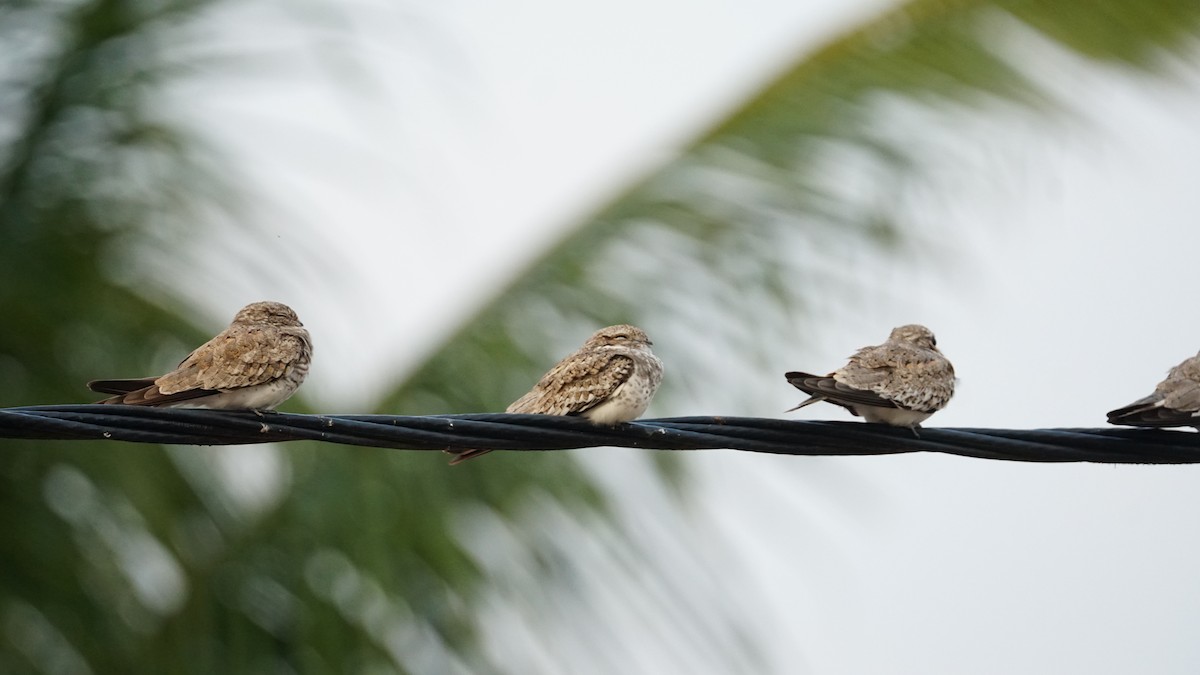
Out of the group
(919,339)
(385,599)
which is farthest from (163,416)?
(385,599)

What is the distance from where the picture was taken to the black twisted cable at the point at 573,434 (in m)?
5.14

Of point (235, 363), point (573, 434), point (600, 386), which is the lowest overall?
point (573, 434)

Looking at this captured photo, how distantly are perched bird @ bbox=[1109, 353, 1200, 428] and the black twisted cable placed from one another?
7 centimetres

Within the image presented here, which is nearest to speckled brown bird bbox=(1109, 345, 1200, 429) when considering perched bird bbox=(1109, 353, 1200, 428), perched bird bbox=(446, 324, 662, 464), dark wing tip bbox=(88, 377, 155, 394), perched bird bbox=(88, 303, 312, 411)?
perched bird bbox=(1109, 353, 1200, 428)

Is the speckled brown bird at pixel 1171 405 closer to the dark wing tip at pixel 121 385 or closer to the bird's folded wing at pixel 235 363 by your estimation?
the bird's folded wing at pixel 235 363

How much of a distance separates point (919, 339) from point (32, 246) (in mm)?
4828

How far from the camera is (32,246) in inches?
363

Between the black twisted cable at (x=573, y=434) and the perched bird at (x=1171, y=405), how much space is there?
71 millimetres

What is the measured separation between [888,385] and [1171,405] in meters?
0.98

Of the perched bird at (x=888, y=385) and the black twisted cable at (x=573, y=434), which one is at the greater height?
the perched bird at (x=888, y=385)

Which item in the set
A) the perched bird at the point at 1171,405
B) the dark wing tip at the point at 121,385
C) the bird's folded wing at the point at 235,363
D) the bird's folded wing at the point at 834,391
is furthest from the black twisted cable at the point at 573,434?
the bird's folded wing at the point at 235,363

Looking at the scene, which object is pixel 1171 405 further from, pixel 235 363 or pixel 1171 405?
pixel 235 363

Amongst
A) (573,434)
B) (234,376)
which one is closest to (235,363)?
(234,376)

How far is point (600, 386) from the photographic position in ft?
20.7
